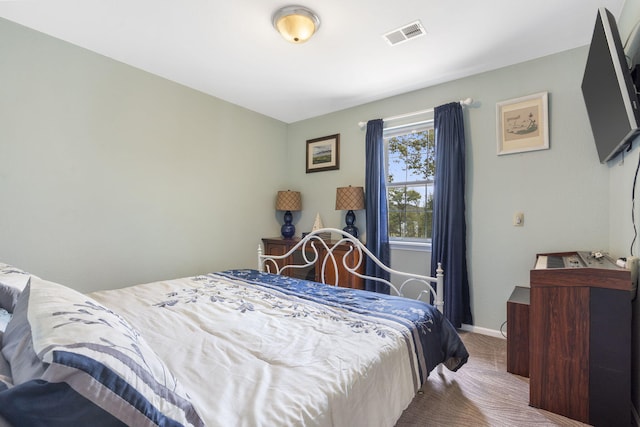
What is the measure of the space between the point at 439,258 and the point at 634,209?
4.53 ft

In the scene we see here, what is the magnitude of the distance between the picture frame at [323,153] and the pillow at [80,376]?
318 centimetres

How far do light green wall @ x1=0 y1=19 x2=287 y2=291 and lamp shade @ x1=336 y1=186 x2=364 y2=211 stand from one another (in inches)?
50.5

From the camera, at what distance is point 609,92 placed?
1.55 meters

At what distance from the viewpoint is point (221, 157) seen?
336 cm

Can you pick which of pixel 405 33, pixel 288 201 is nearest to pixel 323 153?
pixel 288 201

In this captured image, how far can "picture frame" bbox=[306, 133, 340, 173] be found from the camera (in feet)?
12.1

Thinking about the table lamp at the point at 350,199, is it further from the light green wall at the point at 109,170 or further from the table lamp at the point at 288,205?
the light green wall at the point at 109,170

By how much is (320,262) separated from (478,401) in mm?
1905

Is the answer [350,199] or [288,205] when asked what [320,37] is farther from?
[288,205]

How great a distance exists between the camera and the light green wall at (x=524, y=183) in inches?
88.4

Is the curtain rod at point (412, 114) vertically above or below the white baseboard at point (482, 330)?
above

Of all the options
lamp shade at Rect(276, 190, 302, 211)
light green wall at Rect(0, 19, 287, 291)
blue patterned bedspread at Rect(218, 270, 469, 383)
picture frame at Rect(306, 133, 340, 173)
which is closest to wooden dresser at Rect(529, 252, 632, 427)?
blue patterned bedspread at Rect(218, 270, 469, 383)

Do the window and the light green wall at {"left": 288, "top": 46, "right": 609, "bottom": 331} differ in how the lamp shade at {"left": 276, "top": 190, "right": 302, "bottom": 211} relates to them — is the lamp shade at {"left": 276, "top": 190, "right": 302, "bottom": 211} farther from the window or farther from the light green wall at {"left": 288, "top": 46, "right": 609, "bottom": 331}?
the light green wall at {"left": 288, "top": 46, "right": 609, "bottom": 331}

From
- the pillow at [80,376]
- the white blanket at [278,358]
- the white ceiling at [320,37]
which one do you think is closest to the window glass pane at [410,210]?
the white ceiling at [320,37]
